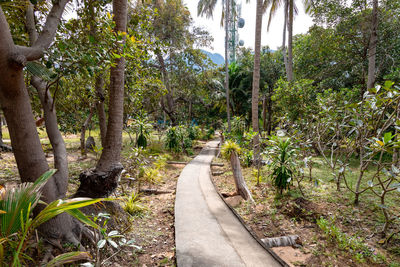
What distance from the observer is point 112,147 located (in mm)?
3633

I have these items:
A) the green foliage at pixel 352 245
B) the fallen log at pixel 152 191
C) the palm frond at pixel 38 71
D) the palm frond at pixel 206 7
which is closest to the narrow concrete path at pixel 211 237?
the fallen log at pixel 152 191

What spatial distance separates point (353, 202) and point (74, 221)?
5463 millimetres

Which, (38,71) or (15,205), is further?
(38,71)

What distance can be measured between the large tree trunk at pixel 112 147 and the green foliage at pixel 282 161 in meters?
3.70

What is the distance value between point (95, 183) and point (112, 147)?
659mm

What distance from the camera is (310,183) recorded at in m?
6.06

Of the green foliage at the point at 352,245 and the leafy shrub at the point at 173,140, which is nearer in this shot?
the green foliage at the point at 352,245

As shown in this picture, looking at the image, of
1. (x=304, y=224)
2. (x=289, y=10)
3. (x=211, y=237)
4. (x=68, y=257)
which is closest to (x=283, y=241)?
(x=304, y=224)

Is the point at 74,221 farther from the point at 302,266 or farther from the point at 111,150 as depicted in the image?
the point at 302,266

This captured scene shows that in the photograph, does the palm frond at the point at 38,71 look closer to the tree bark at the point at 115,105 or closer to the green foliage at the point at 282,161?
the tree bark at the point at 115,105

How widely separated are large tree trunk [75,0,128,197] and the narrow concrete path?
4.78 ft

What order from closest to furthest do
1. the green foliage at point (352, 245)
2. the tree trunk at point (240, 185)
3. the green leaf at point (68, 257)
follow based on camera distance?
the green leaf at point (68, 257)
the green foliage at point (352, 245)
the tree trunk at point (240, 185)

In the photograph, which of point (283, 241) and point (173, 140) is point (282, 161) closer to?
point (283, 241)

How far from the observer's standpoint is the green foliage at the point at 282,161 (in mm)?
4977
